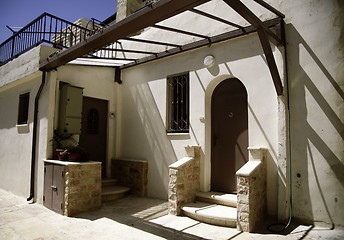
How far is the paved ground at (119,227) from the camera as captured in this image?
3918mm

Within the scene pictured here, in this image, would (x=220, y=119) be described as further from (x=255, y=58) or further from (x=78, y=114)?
(x=78, y=114)

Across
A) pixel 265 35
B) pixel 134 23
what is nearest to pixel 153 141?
pixel 134 23

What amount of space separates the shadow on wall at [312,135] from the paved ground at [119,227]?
41cm

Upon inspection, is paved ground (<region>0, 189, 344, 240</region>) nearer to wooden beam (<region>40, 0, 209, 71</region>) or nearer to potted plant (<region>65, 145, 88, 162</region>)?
potted plant (<region>65, 145, 88, 162</region>)

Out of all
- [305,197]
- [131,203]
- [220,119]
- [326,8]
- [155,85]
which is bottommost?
[131,203]

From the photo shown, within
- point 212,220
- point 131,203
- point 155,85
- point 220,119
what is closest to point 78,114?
point 155,85

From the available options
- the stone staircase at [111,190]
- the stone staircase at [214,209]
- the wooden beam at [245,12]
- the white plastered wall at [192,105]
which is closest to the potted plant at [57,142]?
the stone staircase at [111,190]

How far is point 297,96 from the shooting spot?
4.42 metres

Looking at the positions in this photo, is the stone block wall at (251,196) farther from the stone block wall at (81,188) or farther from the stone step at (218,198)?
the stone block wall at (81,188)

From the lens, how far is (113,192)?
6.45m

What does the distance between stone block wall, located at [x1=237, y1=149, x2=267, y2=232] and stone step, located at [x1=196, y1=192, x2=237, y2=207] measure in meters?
0.60

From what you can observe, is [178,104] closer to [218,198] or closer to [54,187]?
[218,198]

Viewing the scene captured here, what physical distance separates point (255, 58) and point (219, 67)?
857 mm

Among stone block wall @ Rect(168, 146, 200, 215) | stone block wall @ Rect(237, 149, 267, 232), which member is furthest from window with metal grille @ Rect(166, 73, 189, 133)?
stone block wall @ Rect(237, 149, 267, 232)
